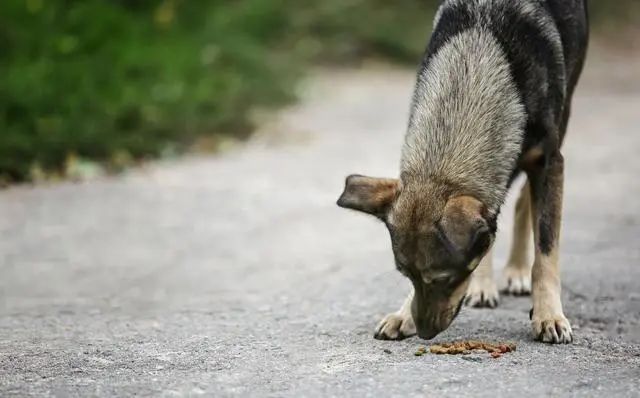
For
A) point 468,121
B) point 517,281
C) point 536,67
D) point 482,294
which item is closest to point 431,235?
point 468,121

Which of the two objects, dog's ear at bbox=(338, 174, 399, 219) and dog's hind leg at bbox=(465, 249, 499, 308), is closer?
dog's ear at bbox=(338, 174, 399, 219)

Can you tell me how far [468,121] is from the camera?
503 cm

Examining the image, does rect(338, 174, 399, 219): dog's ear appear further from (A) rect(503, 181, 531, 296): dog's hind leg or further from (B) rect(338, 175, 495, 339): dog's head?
(A) rect(503, 181, 531, 296): dog's hind leg

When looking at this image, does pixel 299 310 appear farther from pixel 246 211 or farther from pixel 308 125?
pixel 308 125

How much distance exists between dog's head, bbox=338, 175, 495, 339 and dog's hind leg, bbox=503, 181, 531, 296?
5.22ft

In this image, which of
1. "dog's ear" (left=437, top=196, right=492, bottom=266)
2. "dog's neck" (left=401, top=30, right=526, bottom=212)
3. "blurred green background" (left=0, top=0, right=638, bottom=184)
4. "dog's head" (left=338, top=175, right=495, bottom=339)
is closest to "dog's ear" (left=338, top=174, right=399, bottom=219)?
"dog's head" (left=338, top=175, right=495, bottom=339)

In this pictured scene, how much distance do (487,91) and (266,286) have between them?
6.98ft

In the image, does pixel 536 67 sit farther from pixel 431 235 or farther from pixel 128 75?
pixel 128 75

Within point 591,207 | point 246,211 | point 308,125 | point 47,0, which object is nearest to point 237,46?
point 308,125

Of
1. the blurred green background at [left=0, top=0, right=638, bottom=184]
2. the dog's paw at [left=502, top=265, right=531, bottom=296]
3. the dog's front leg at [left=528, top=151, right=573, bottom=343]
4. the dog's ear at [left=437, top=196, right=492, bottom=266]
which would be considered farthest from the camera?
the blurred green background at [left=0, top=0, right=638, bottom=184]

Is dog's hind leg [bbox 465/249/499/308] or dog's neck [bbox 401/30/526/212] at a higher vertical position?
dog's neck [bbox 401/30/526/212]

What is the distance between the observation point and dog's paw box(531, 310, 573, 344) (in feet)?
16.6

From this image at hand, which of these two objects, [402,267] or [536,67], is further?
[536,67]

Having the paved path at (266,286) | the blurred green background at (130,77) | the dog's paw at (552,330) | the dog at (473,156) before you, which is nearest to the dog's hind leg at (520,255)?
the paved path at (266,286)
